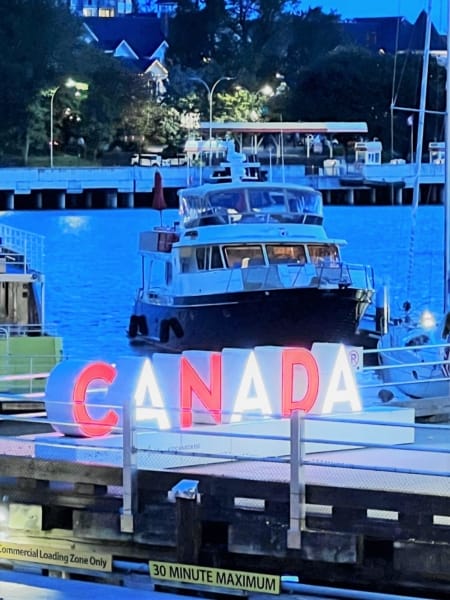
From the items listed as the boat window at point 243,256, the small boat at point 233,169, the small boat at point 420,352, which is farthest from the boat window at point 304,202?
the small boat at point 233,169

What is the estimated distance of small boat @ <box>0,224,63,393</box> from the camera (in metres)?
27.7

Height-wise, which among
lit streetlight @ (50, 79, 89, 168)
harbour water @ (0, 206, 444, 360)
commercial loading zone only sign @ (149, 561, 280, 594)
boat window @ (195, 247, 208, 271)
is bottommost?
harbour water @ (0, 206, 444, 360)

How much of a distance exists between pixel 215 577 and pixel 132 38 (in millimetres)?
144370

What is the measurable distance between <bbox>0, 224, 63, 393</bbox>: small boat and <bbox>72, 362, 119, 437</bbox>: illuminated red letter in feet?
43.2

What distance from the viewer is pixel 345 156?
120500mm

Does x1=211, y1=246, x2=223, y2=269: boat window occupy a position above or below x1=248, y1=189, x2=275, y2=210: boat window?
below

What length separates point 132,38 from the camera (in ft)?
498

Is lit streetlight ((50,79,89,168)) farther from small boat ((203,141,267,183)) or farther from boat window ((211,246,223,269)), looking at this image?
boat window ((211,246,223,269))

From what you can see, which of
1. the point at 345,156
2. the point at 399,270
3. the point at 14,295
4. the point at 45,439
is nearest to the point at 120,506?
the point at 45,439

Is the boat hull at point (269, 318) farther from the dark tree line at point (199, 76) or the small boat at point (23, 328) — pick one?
the dark tree line at point (199, 76)

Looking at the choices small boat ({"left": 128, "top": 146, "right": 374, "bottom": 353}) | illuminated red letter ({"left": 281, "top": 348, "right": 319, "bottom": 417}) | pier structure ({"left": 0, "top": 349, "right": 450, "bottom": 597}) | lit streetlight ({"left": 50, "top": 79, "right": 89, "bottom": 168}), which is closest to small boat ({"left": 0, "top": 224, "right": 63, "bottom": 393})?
small boat ({"left": 128, "top": 146, "right": 374, "bottom": 353})

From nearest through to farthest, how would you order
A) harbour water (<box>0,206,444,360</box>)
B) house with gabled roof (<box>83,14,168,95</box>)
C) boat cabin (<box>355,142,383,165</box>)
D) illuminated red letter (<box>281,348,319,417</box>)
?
1. illuminated red letter (<box>281,348,319,417</box>)
2. harbour water (<box>0,206,444,360</box>)
3. boat cabin (<box>355,142,383,165</box>)
4. house with gabled roof (<box>83,14,168,95</box>)

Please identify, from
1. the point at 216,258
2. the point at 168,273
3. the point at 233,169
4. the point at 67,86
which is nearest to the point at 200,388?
the point at 216,258

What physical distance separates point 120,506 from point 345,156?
11054cm
